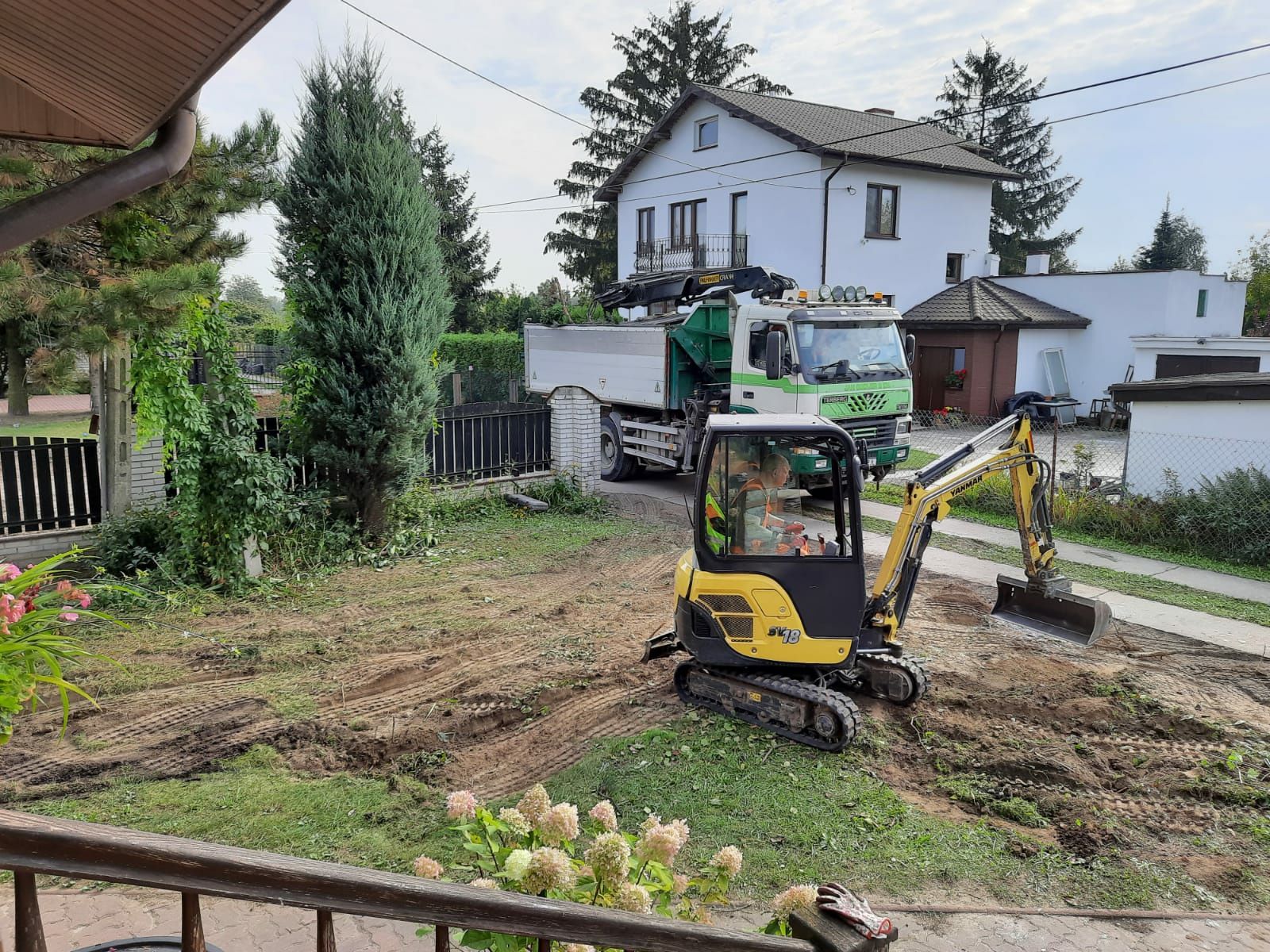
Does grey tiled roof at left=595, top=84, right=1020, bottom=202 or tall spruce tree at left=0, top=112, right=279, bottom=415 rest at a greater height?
grey tiled roof at left=595, top=84, right=1020, bottom=202

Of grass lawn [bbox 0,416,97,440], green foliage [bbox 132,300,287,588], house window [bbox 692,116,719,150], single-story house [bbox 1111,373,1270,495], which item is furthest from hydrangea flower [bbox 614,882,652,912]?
house window [bbox 692,116,719,150]

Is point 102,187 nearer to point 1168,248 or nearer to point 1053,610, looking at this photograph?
point 1053,610

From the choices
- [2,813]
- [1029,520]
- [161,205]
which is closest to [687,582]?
[1029,520]

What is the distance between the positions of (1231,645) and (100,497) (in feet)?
38.1

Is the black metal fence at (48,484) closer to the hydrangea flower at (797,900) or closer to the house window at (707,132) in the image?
the hydrangea flower at (797,900)

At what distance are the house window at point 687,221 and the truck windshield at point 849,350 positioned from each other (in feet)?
50.1

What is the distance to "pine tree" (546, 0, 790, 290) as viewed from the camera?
34844 mm

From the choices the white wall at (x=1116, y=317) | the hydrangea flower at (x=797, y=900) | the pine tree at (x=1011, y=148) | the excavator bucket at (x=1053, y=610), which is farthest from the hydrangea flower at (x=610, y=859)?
the pine tree at (x=1011, y=148)

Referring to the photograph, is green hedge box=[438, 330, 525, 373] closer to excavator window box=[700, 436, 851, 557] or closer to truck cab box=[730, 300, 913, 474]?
truck cab box=[730, 300, 913, 474]

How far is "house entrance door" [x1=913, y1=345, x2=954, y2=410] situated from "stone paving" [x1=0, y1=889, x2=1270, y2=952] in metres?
21.4

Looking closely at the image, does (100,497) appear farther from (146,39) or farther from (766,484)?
(146,39)

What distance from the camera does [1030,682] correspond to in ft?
22.8

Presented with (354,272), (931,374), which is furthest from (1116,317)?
(354,272)

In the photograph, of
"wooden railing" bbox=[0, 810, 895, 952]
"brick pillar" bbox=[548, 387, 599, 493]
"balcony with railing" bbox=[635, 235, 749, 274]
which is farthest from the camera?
"balcony with railing" bbox=[635, 235, 749, 274]
